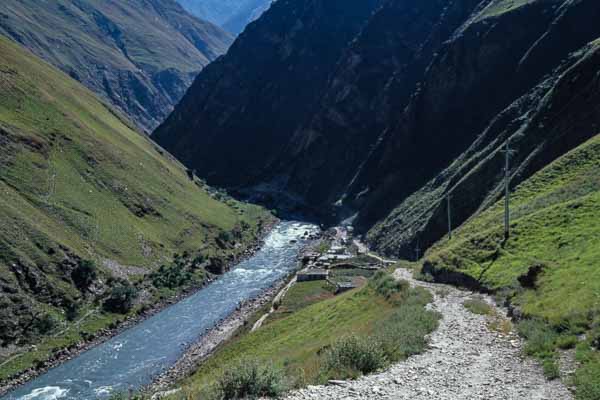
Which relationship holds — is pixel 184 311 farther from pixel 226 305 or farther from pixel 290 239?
pixel 290 239

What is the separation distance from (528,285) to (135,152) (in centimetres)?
11053

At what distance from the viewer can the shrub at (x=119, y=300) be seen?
70688 millimetres

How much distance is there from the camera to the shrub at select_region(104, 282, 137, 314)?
7069 cm

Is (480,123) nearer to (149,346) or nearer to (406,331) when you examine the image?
(149,346)

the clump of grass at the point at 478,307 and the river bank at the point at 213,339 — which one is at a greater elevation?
the clump of grass at the point at 478,307

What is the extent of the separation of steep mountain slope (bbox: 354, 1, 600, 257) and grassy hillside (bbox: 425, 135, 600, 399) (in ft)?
75.5

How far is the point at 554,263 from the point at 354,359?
1449 cm

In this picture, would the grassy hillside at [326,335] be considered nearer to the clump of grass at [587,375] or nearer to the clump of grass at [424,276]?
the clump of grass at [424,276]

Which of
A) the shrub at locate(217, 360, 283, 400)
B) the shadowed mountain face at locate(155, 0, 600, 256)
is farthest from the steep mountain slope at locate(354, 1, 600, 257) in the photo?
the shrub at locate(217, 360, 283, 400)

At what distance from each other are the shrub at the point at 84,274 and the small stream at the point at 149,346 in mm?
10057

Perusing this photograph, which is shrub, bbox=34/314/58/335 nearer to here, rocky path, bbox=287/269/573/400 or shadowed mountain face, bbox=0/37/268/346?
shadowed mountain face, bbox=0/37/268/346

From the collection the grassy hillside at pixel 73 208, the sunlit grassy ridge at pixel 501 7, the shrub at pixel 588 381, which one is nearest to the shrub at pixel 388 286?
the shrub at pixel 588 381

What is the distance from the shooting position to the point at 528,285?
26.3 metres

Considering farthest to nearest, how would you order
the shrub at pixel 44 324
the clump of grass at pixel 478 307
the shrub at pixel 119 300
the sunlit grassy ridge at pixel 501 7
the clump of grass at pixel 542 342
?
the sunlit grassy ridge at pixel 501 7, the shrub at pixel 119 300, the shrub at pixel 44 324, the clump of grass at pixel 478 307, the clump of grass at pixel 542 342
